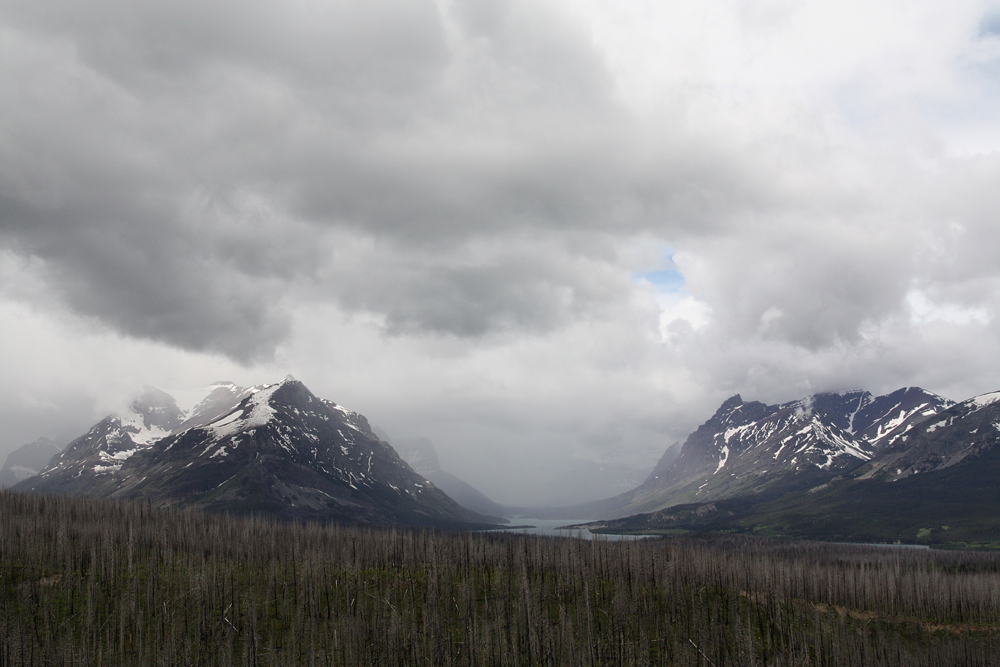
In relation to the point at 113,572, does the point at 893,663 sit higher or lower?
lower

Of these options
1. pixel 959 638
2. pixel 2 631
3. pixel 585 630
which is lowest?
pixel 959 638

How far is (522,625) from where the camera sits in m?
173

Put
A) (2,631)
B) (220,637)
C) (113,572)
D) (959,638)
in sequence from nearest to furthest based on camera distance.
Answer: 1. (2,631)
2. (220,637)
3. (113,572)
4. (959,638)

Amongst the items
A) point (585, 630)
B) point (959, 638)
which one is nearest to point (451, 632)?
point (585, 630)

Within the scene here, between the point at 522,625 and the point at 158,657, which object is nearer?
the point at 158,657

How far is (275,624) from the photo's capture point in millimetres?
168500

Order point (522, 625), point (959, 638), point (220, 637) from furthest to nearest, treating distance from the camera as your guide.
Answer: point (959, 638), point (522, 625), point (220, 637)

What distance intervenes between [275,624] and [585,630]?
274 feet

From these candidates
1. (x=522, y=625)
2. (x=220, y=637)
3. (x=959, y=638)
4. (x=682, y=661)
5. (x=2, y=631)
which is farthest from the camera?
(x=959, y=638)

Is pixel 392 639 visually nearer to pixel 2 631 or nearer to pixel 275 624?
pixel 275 624

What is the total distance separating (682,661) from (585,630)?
1424 inches

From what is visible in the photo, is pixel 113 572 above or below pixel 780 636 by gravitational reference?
above

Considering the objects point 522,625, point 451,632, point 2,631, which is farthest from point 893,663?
point 2,631

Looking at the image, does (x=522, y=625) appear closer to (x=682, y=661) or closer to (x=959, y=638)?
(x=682, y=661)
